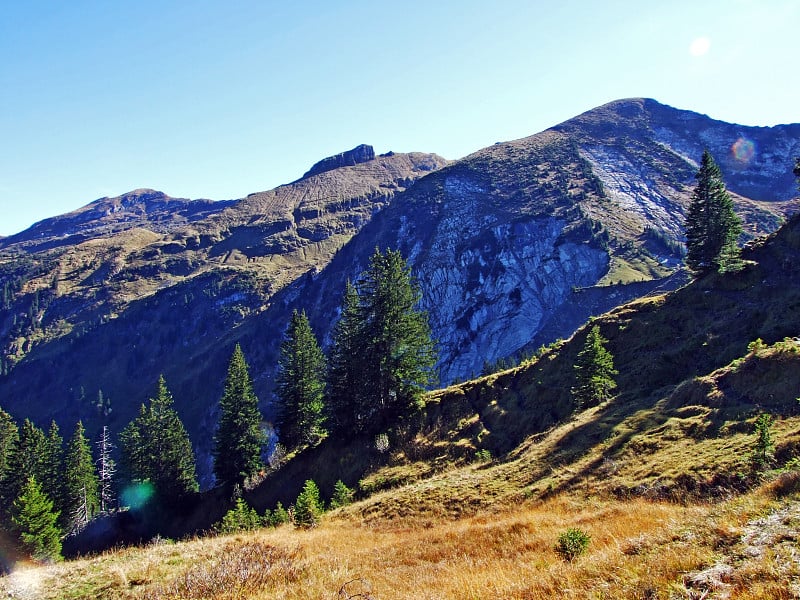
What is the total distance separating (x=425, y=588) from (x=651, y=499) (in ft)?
28.3

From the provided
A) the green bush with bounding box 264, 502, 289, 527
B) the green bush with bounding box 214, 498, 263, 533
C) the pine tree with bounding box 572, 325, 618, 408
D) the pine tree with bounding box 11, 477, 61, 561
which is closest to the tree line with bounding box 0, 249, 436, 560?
the pine tree with bounding box 11, 477, 61, 561

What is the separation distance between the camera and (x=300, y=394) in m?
46.4

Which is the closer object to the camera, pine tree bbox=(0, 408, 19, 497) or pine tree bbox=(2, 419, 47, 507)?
pine tree bbox=(2, 419, 47, 507)

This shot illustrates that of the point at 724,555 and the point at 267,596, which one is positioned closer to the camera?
the point at 724,555

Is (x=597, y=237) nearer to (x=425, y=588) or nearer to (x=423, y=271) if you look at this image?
(x=423, y=271)

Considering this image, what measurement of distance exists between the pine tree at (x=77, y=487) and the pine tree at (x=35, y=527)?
13.2 m

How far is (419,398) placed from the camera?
37.3 meters

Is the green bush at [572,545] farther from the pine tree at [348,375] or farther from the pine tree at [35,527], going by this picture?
the pine tree at [35,527]

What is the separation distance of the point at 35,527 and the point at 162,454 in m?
13.2

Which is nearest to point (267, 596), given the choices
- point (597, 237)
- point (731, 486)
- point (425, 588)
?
point (425, 588)

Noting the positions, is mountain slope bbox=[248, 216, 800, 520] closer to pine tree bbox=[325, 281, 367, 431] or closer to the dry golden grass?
pine tree bbox=[325, 281, 367, 431]

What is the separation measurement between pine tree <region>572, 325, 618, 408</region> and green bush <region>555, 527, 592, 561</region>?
58.9ft

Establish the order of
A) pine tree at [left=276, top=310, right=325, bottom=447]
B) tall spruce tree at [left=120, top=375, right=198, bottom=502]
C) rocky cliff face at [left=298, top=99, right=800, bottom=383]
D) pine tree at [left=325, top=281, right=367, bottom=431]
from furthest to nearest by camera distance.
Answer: rocky cliff face at [left=298, top=99, right=800, bottom=383], tall spruce tree at [left=120, top=375, right=198, bottom=502], pine tree at [left=276, top=310, right=325, bottom=447], pine tree at [left=325, top=281, right=367, bottom=431]

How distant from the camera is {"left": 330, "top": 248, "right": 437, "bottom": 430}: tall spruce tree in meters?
37.9
